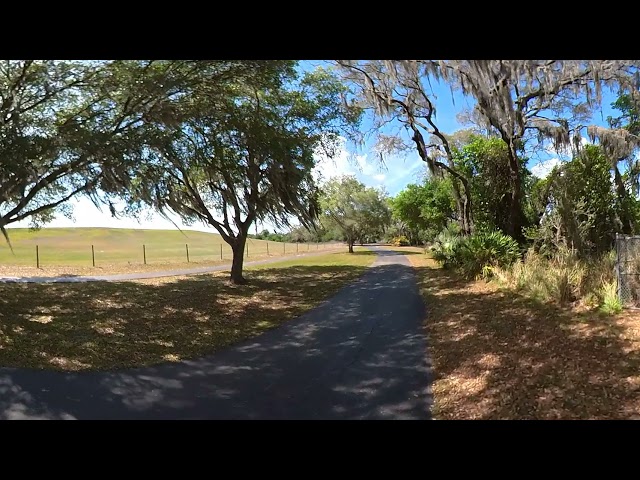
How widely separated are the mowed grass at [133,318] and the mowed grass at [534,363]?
3794mm

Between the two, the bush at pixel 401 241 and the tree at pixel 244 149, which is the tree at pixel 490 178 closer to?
the tree at pixel 244 149

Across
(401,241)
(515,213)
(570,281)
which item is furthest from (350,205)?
(570,281)

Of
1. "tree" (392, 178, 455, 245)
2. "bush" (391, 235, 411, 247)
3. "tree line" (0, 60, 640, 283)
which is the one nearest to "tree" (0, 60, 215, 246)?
"tree line" (0, 60, 640, 283)

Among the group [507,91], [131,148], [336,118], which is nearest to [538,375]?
[131,148]

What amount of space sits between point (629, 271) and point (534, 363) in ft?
11.8

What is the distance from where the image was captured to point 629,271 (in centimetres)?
697

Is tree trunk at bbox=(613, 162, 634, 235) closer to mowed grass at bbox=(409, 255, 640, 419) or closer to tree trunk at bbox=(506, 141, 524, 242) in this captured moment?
tree trunk at bbox=(506, 141, 524, 242)

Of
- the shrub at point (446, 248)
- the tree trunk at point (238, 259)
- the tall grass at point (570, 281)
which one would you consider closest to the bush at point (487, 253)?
the shrub at point (446, 248)

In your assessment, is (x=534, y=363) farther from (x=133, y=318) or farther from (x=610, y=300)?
(x=133, y=318)

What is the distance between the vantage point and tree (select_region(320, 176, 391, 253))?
37.4m

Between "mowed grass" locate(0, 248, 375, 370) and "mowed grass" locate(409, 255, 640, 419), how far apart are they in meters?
3.79

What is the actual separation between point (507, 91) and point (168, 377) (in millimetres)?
11131

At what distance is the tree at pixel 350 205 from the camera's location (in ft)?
123

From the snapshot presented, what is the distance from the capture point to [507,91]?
11000 millimetres
